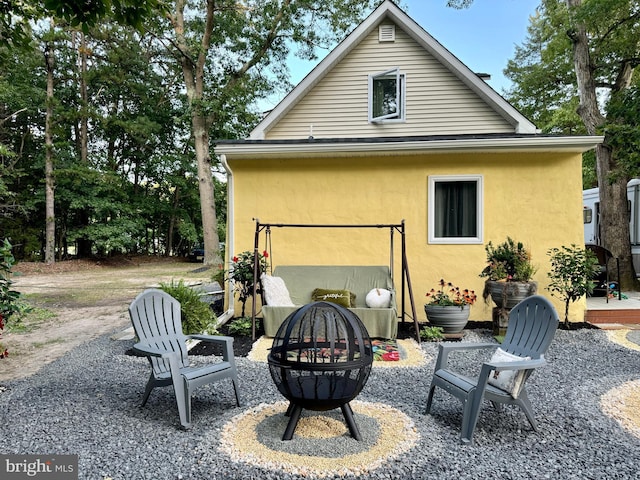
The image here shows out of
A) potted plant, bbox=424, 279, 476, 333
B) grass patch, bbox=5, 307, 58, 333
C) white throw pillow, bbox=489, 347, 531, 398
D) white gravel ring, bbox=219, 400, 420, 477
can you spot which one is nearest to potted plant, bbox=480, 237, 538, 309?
potted plant, bbox=424, 279, 476, 333

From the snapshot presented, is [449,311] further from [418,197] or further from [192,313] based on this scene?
[192,313]

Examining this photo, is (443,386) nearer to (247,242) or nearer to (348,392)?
(348,392)

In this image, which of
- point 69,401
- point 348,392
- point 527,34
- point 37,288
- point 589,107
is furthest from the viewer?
point 527,34

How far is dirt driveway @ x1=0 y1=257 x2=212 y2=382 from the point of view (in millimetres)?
5575

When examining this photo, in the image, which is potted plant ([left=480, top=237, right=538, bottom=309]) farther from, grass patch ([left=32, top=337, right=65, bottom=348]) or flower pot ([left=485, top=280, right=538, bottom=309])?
grass patch ([left=32, top=337, right=65, bottom=348])

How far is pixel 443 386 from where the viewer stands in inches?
137

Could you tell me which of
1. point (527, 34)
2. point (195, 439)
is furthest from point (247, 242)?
point (527, 34)

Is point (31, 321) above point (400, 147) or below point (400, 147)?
below

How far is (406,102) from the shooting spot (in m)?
9.80

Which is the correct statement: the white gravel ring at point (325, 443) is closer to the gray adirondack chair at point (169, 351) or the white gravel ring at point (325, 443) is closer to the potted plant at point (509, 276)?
the gray adirondack chair at point (169, 351)

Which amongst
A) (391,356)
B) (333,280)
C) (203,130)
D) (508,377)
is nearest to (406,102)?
(333,280)

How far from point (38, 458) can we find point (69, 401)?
106 cm

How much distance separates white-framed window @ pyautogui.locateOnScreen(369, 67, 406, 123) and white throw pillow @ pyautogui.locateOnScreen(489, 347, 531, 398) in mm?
7305

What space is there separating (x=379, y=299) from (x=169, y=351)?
3614 millimetres
